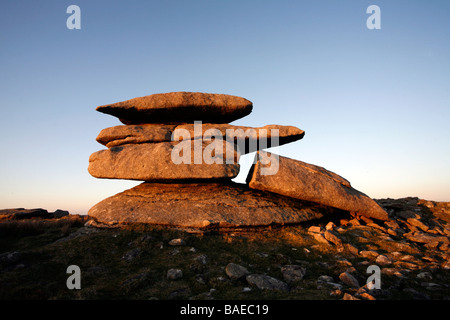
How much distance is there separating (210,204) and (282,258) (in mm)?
5134

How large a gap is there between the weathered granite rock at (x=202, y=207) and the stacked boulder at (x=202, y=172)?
2.0 inches

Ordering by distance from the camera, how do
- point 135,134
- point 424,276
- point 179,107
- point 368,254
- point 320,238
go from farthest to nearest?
point 135,134 → point 179,107 → point 320,238 → point 368,254 → point 424,276

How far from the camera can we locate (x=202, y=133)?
15898 millimetres

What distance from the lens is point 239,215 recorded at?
12750 millimetres

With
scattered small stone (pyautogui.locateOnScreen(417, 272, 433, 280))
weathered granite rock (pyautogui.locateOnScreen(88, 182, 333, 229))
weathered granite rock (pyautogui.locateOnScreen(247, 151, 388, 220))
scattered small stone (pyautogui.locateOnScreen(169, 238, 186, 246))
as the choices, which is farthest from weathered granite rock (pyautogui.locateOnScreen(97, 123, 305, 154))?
scattered small stone (pyautogui.locateOnScreen(417, 272, 433, 280))

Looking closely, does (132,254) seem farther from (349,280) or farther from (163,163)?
(349,280)

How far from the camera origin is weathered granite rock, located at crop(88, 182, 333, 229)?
40.7ft

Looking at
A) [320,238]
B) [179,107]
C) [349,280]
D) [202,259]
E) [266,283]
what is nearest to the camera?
[266,283]

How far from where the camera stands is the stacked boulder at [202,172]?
1296 centimetres

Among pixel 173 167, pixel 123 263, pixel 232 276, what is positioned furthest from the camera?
pixel 173 167

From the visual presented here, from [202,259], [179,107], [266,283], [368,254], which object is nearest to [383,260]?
[368,254]

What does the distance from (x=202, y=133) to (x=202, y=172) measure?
118 inches
